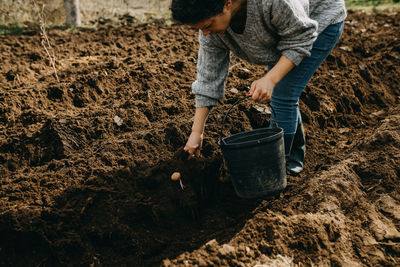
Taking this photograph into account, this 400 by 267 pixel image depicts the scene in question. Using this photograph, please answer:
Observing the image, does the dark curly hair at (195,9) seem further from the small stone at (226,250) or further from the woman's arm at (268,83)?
the small stone at (226,250)

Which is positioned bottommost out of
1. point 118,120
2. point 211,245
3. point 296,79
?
point 211,245

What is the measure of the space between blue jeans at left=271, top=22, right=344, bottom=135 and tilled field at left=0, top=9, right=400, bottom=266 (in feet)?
Answer: 1.72

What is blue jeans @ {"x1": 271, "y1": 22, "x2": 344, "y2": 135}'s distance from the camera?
227cm

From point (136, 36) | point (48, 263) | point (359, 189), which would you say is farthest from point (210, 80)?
point (136, 36)

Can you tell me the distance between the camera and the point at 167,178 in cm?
256

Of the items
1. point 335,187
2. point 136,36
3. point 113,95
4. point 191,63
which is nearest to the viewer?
point 335,187

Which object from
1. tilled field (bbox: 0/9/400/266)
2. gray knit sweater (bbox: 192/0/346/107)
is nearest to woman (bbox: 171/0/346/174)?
gray knit sweater (bbox: 192/0/346/107)

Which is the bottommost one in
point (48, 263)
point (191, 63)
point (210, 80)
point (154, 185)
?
point (48, 263)

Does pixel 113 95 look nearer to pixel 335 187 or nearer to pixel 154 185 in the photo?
pixel 154 185

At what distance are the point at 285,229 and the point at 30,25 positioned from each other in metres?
5.82

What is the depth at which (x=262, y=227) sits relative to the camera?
6.95ft

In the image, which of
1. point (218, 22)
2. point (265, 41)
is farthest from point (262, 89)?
point (218, 22)

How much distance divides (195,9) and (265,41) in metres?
0.52

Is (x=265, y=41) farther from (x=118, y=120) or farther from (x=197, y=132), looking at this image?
(x=118, y=120)
